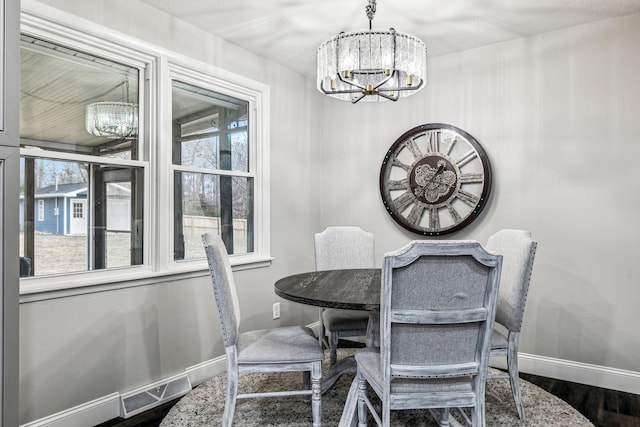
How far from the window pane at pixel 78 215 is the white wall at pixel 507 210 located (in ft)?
0.75

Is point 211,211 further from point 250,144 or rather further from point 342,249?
point 342,249

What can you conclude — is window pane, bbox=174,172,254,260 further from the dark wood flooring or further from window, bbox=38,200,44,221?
the dark wood flooring

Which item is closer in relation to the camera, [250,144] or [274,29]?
[274,29]

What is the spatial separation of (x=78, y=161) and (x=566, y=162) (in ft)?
10.3

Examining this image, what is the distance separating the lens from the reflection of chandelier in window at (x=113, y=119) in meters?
2.47

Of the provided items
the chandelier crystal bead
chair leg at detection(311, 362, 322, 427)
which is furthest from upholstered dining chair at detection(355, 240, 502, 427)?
the chandelier crystal bead

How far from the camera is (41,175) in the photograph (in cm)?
224

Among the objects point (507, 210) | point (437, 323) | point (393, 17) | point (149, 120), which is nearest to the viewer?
point (437, 323)

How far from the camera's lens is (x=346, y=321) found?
2.77 m

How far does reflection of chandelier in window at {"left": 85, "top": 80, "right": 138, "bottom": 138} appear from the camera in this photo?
8.11ft

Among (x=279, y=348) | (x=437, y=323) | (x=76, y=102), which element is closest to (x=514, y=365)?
(x=437, y=323)

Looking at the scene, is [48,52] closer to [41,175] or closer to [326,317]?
[41,175]

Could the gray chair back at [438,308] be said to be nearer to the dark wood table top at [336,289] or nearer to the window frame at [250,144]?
the dark wood table top at [336,289]

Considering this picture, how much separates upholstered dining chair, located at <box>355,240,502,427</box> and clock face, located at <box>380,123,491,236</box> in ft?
5.85
